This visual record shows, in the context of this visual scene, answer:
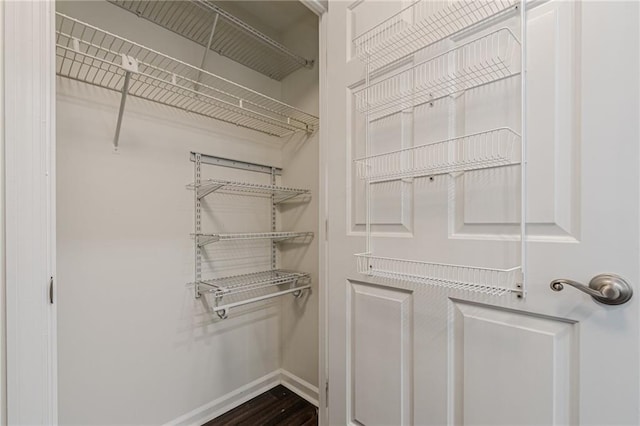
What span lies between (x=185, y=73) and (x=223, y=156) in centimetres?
50

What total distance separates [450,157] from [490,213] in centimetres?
20

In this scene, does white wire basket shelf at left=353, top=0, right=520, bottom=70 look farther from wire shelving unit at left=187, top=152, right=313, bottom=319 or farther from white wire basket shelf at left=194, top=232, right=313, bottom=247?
white wire basket shelf at left=194, top=232, right=313, bottom=247

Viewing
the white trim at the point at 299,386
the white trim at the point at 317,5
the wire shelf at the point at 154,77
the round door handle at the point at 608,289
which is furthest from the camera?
the white trim at the point at 299,386

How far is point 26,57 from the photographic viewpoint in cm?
63

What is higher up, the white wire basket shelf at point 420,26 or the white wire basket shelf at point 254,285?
the white wire basket shelf at point 420,26

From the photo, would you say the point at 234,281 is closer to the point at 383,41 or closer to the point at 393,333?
the point at 393,333

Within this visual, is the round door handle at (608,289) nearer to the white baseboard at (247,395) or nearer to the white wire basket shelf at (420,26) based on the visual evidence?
the white wire basket shelf at (420,26)

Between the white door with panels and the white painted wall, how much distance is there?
0.72m

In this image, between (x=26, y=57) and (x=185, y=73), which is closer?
(x=26, y=57)

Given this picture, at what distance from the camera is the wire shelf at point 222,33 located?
55.8 inches

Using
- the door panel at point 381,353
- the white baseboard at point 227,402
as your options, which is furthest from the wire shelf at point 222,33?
the white baseboard at point 227,402

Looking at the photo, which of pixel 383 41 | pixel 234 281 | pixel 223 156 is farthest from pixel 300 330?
pixel 383 41

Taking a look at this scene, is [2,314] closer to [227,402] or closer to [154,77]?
[154,77]

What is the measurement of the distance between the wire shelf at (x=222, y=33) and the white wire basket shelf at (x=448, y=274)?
1.41 meters
